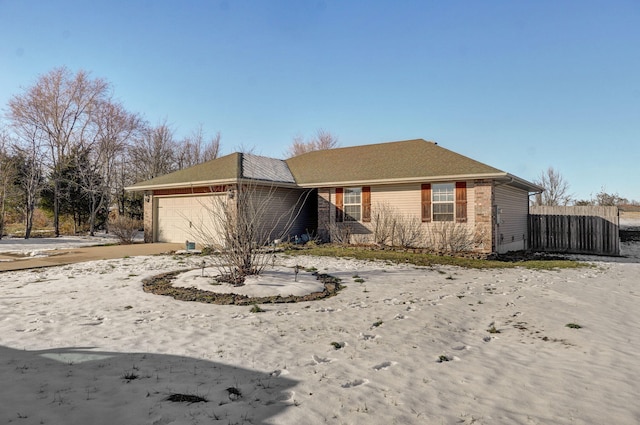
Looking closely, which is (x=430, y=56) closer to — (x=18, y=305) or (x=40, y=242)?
(x=18, y=305)

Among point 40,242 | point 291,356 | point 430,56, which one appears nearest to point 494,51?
point 430,56

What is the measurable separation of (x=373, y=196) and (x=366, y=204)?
17.3 inches

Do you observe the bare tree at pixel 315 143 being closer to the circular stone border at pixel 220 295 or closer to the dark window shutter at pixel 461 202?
the dark window shutter at pixel 461 202

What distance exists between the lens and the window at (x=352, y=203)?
15.9m

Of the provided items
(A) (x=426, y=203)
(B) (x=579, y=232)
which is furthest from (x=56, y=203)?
(B) (x=579, y=232)

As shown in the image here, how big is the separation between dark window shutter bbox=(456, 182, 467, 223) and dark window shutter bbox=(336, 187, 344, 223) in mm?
4749

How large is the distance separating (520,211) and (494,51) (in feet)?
22.7

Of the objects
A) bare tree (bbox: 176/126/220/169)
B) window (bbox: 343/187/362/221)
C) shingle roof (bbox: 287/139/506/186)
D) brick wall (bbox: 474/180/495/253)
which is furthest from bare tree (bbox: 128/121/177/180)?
brick wall (bbox: 474/180/495/253)

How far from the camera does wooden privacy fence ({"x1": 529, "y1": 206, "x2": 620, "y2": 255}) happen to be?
15.6 metres

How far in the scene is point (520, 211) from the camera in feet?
54.1

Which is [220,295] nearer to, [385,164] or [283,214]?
[283,214]

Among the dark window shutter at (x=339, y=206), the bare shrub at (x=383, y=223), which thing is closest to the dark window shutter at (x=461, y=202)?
the bare shrub at (x=383, y=223)

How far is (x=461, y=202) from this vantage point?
44.8 feet

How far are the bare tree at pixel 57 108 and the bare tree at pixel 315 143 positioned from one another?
2192 centimetres
